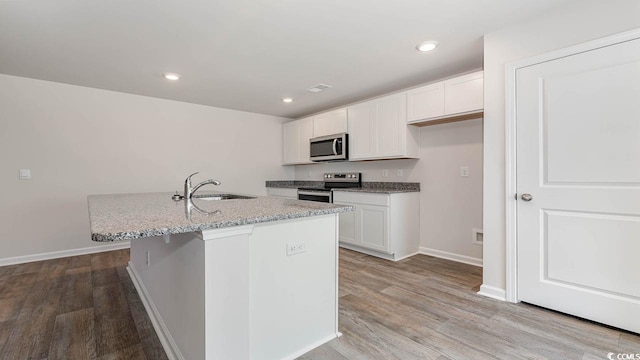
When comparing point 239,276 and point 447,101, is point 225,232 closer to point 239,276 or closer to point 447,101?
point 239,276

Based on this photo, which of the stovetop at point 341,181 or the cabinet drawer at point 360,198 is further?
the stovetop at point 341,181

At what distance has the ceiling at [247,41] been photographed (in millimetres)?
1952

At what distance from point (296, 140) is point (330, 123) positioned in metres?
0.91

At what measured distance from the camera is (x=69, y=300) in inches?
91.0

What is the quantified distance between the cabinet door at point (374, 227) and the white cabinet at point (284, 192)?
125 centimetres

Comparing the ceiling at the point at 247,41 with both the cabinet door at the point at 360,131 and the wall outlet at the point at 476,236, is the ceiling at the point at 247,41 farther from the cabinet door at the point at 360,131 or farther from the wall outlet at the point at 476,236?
the wall outlet at the point at 476,236

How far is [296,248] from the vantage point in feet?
5.19

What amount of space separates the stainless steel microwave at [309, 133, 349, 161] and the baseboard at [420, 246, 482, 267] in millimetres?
1597

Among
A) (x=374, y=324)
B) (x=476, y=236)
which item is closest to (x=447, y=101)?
(x=476, y=236)

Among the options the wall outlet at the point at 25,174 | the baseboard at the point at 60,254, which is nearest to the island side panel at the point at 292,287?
the baseboard at the point at 60,254

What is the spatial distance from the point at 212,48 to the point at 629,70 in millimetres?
2977

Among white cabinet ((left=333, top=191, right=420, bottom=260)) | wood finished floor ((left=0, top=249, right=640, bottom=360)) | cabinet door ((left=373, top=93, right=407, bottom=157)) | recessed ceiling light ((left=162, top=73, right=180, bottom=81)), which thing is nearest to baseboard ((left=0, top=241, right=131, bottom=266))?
wood finished floor ((left=0, top=249, right=640, bottom=360))

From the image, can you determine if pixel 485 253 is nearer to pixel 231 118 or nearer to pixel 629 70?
pixel 629 70

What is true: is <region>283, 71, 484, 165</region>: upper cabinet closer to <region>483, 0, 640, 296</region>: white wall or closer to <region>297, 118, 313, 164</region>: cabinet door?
<region>297, 118, 313, 164</region>: cabinet door
